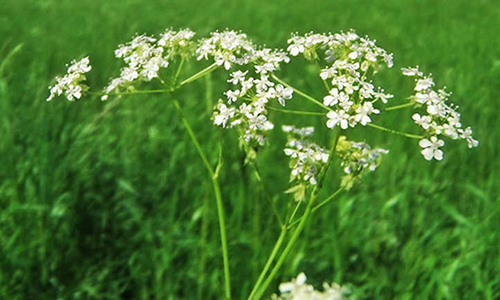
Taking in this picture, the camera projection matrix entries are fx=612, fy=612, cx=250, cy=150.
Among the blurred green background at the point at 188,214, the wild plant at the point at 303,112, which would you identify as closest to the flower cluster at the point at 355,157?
the wild plant at the point at 303,112

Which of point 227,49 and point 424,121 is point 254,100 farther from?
point 424,121

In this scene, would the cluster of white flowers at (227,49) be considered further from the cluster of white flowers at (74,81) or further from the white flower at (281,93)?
the cluster of white flowers at (74,81)

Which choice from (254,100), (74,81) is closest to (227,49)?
(254,100)

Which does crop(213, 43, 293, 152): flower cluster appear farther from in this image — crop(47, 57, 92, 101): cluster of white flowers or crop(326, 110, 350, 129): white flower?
crop(47, 57, 92, 101): cluster of white flowers

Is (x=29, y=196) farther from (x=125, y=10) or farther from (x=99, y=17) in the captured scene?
(x=125, y=10)

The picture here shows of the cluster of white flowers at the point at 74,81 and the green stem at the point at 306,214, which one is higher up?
the cluster of white flowers at the point at 74,81

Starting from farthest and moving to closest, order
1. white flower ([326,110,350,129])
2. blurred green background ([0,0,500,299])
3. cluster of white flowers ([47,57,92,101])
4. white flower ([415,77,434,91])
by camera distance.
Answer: blurred green background ([0,0,500,299])
cluster of white flowers ([47,57,92,101])
white flower ([415,77,434,91])
white flower ([326,110,350,129])

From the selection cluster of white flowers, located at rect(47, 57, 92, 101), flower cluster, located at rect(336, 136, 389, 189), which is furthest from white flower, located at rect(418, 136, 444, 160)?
cluster of white flowers, located at rect(47, 57, 92, 101)

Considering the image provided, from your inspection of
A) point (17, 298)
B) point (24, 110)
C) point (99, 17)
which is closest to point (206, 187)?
point (17, 298)
